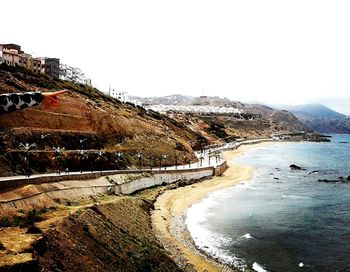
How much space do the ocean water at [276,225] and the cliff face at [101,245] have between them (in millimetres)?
5731

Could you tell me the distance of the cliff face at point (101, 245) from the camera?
25.1 meters

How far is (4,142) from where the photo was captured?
49.2m

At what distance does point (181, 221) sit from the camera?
146ft

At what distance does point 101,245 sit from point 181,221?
16180 millimetres

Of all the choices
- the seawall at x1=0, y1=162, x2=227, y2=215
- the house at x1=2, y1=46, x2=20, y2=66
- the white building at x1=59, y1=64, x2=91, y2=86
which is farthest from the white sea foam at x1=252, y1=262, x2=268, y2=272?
the white building at x1=59, y1=64, x2=91, y2=86

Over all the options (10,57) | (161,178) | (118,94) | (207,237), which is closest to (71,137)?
(161,178)

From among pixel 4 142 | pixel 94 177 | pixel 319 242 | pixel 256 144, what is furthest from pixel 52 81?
pixel 256 144

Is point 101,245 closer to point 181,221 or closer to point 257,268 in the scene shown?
point 257,268

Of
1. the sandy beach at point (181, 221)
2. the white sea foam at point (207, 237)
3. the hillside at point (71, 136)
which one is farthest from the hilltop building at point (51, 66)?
the white sea foam at point (207, 237)

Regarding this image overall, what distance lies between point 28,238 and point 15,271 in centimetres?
406

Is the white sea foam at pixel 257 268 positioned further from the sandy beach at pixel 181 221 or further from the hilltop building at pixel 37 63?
the hilltop building at pixel 37 63

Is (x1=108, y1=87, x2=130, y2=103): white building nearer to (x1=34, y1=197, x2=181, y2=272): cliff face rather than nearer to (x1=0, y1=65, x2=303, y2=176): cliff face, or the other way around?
(x1=0, y1=65, x2=303, y2=176): cliff face

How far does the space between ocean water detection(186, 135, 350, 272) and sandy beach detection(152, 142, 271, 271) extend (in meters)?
1.17

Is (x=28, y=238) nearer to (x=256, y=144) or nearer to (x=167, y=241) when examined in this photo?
(x=167, y=241)
